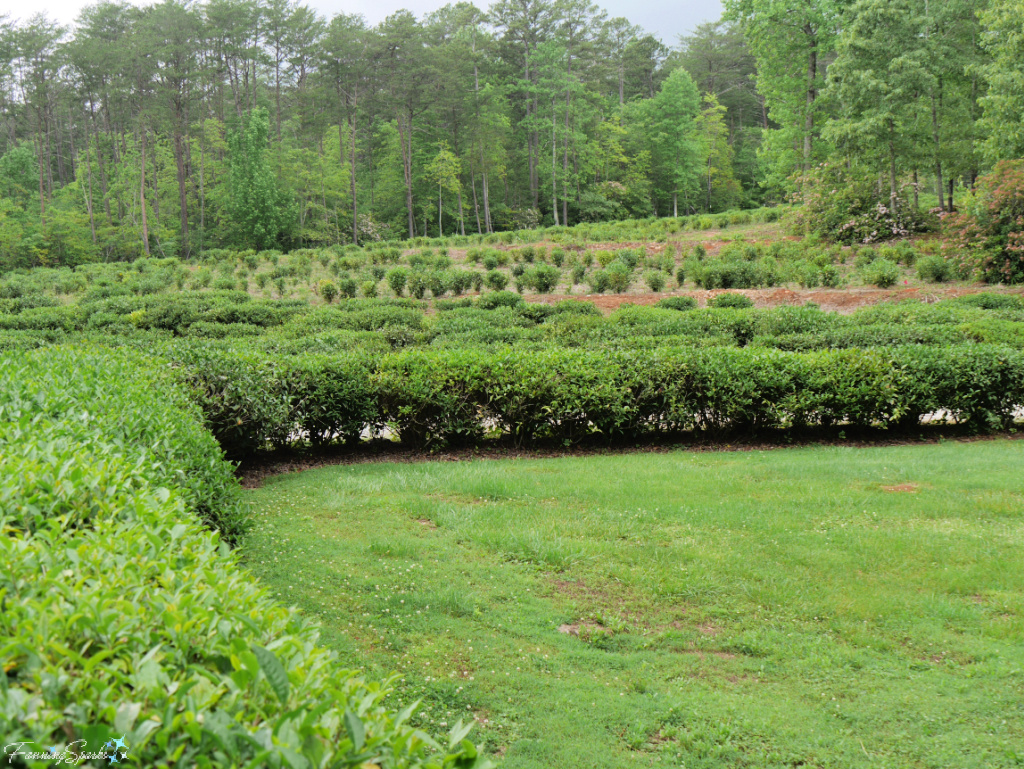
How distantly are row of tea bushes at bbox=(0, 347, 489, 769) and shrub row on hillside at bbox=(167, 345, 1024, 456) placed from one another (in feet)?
12.9

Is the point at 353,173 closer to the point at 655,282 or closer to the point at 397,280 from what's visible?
the point at 397,280

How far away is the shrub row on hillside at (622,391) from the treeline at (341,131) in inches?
1307

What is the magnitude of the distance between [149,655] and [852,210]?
80.0ft

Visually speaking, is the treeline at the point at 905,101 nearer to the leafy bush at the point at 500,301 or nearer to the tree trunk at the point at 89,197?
the leafy bush at the point at 500,301

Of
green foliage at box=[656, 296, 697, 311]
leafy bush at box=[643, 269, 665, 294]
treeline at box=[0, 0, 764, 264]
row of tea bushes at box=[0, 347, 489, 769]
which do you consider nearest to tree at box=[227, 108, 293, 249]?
treeline at box=[0, 0, 764, 264]

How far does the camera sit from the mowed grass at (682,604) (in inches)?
97.2

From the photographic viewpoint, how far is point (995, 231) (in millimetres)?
15180

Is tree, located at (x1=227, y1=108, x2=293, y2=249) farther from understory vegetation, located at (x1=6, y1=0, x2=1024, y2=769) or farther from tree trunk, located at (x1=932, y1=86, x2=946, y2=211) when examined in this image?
tree trunk, located at (x1=932, y1=86, x2=946, y2=211)

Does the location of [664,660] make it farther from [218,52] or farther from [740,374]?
[218,52]

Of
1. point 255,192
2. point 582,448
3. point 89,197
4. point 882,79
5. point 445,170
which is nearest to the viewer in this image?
point 582,448

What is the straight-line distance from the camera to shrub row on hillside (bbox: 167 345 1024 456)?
20.8ft

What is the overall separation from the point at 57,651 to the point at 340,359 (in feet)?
17.4

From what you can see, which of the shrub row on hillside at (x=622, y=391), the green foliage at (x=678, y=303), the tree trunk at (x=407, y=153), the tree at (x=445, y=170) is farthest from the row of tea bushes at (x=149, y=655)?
the tree trunk at (x=407, y=153)

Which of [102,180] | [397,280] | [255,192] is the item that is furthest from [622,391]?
[102,180]
